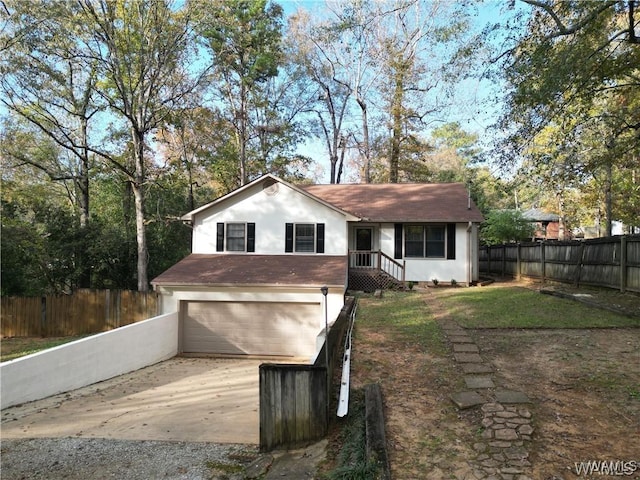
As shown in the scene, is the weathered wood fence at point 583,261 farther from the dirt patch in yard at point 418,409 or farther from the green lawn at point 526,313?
the dirt patch in yard at point 418,409

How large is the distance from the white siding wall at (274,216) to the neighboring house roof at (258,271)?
494 millimetres

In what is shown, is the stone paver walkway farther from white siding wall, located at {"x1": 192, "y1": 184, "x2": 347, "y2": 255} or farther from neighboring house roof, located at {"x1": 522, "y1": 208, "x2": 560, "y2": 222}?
neighboring house roof, located at {"x1": 522, "y1": 208, "x2": 560, "y2": 222}

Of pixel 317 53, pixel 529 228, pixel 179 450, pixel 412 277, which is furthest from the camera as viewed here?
pixel 317 53

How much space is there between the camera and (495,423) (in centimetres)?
410

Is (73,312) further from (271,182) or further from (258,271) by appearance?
(271,182)

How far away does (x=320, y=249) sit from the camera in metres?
16.2

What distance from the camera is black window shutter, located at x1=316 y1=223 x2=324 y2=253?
1623 cm

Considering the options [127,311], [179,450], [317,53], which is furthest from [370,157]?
[179,450]

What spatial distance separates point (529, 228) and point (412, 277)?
1090 cm

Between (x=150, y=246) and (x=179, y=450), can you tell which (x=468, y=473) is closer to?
(x=179, y=450)

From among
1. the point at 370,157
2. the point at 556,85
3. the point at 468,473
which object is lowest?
the point at 468,473

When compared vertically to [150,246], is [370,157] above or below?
above

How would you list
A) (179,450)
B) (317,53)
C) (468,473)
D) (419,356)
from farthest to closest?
1. (317,53)
2. (419,356)
3. (179,450)
4. (468,473)

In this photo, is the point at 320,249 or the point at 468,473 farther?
the point at 320,249
